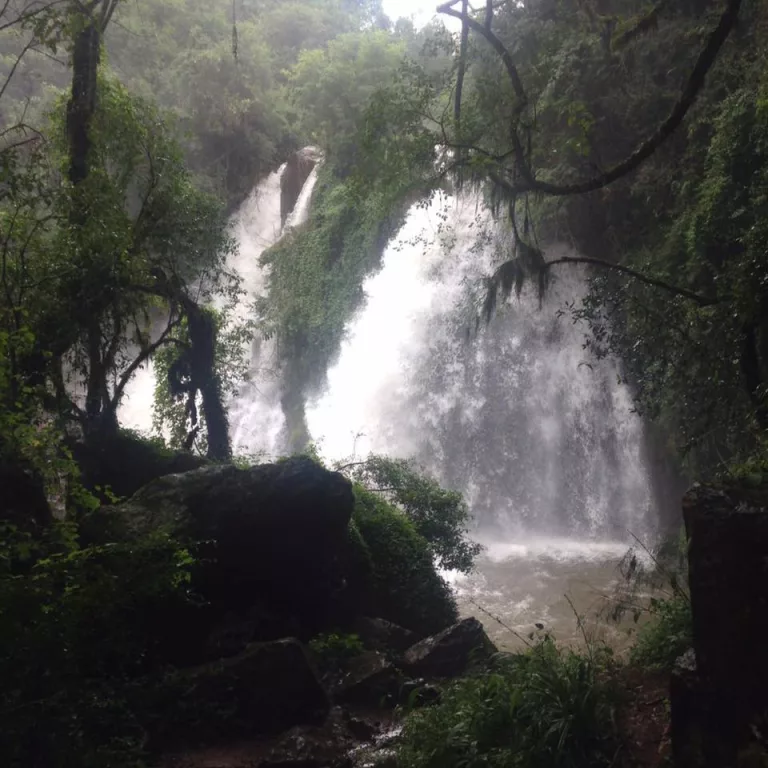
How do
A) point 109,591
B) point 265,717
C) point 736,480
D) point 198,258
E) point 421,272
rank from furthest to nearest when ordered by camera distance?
point 421,272 → point 198,258 → point 265,717 → point 109,591 → point 736,480

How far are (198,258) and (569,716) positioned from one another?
7.97 meters

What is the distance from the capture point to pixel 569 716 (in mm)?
3627

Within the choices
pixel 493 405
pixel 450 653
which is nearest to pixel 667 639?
pixel 450 653

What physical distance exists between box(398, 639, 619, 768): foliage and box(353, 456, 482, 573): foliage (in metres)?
5.07

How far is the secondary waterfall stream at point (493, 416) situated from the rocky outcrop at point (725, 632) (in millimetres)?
6338

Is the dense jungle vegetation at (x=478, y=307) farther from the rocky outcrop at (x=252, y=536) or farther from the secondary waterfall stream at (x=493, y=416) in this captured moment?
the secondary waterfall stream at (x=493, y=416)

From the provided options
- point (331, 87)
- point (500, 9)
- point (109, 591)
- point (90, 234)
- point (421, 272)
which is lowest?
point (109, 591)

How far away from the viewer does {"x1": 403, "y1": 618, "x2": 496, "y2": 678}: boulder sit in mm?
5969

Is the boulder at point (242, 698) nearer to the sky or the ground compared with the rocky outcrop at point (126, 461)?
nearer to the ground

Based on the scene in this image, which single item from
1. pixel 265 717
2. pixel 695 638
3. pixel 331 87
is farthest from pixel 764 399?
pixel 331 87

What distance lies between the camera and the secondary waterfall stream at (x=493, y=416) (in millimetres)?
11711

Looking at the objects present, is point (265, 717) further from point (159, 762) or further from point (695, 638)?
point (695, 638)

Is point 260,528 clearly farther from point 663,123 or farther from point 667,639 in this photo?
point 663,123

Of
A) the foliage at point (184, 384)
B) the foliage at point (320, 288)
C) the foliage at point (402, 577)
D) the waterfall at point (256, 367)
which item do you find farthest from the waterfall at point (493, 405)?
the foliage at point (402, 577)
